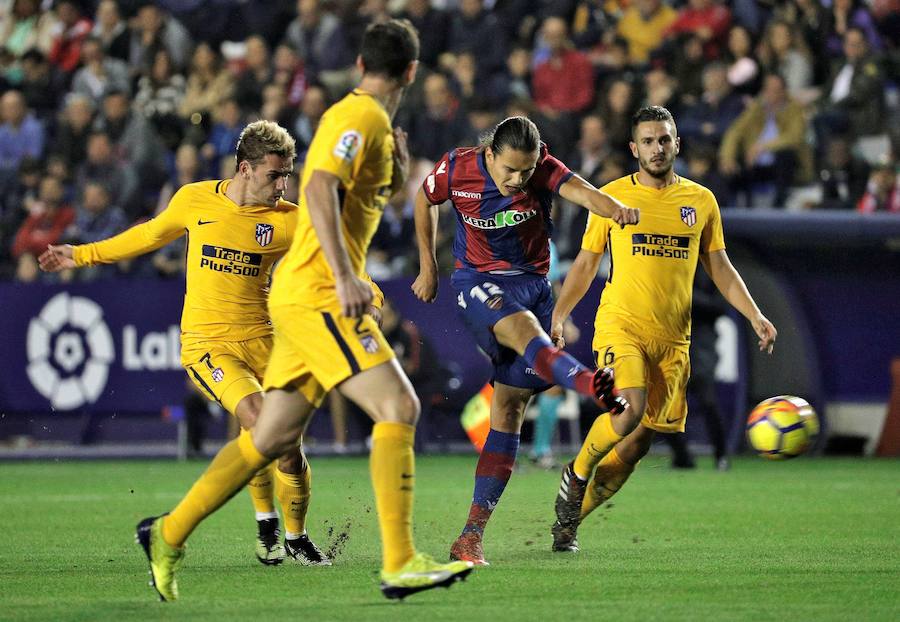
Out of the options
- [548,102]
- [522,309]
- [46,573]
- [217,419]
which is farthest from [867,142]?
[46,573]

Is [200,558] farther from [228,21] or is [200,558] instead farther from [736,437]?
[228,21]

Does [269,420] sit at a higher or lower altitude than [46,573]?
higher

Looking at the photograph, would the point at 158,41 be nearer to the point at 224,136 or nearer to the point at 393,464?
the point at 224,136

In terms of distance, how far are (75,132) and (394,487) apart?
15.5m

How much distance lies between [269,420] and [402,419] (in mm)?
633

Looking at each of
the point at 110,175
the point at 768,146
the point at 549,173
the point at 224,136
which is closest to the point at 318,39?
the point at 224,136

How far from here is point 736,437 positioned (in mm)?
16312

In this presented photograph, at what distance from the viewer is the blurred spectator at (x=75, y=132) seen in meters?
20.5

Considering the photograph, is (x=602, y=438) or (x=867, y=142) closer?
(x=602, y=438)

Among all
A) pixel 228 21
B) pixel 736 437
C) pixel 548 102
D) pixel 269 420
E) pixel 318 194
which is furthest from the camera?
pixel 228 21

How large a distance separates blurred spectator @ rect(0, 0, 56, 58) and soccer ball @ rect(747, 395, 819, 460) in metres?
16.4

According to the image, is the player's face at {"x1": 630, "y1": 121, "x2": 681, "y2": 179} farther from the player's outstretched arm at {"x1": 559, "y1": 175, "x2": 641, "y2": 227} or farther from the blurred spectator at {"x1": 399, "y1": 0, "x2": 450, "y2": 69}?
the blurred spectator at {"x1": 399, "y1": 0, "x2": 450, "y2": 69}

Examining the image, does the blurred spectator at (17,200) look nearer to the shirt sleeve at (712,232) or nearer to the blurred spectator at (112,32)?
the blurred spectator at (112,32)

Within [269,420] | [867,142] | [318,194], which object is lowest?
[269,420]
